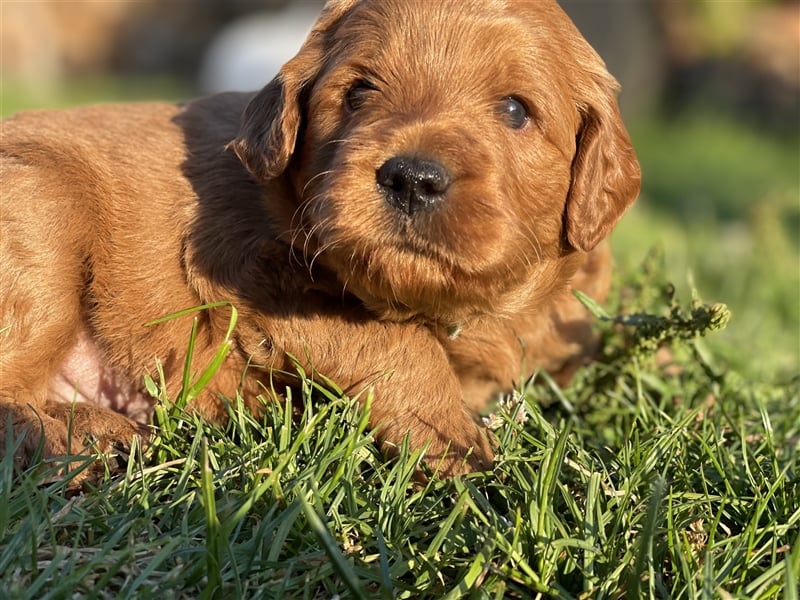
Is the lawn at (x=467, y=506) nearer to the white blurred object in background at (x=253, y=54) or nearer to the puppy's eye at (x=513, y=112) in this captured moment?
the puppy's eye at (x=513, y=112)

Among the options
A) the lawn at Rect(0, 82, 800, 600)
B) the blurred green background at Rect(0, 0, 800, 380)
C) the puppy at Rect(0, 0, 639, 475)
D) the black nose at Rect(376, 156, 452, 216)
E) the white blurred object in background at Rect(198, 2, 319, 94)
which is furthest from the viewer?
the white blurred object in background at Rect(198, 2, 319, 94)

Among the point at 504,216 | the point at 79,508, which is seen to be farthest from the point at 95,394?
the point at 504,216

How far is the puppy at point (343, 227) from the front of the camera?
2818 mm

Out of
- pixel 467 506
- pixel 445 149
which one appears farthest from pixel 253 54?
pixel 467 506

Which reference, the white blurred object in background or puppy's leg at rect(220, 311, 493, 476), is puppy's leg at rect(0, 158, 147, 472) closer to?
puppy's leg at rect(220, 311, 493, 476)

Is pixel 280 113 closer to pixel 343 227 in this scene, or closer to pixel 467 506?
pixel 343 227

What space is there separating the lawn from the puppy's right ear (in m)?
0.73

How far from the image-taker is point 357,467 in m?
2.98

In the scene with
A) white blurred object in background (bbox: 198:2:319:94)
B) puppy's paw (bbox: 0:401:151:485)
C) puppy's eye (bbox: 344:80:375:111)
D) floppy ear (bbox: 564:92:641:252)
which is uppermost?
puppy's eye (bbox: 344:80:375:111)

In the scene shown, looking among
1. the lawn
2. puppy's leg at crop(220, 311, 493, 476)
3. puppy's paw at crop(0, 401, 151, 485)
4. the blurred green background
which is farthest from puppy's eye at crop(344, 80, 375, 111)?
the blurred green background

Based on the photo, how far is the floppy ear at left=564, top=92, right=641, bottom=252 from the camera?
10.5 feet

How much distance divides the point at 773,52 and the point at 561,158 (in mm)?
11775

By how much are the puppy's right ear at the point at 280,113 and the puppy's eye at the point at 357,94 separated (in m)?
0.18

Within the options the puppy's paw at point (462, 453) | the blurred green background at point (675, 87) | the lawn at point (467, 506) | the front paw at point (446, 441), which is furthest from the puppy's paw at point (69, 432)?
the blurred green background at point (675, 87)
